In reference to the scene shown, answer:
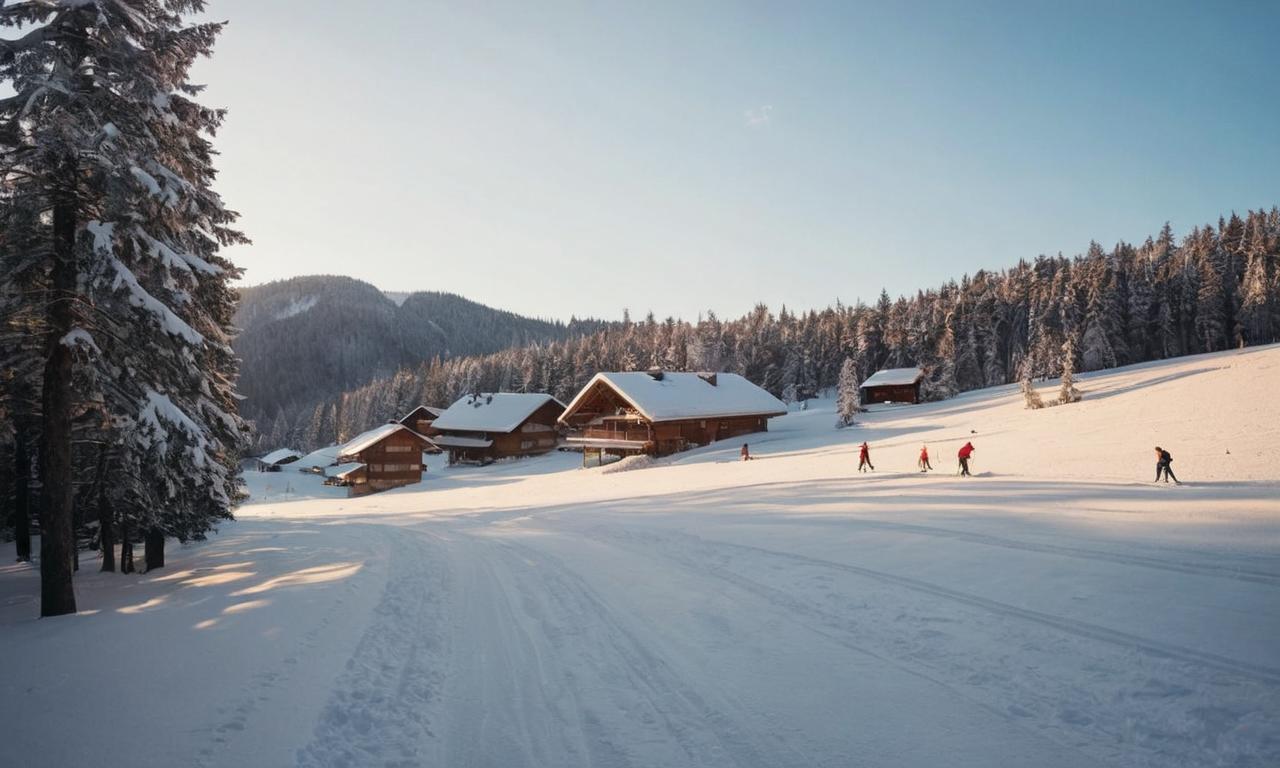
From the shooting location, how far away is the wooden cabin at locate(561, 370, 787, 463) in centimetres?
4388

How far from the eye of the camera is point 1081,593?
316 inches

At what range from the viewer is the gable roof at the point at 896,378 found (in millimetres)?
66938

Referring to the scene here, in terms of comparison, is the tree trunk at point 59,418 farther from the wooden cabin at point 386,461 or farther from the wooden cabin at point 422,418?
the wooden cabin at point 422,418

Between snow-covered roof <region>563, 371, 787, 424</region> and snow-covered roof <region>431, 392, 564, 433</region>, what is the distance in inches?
493

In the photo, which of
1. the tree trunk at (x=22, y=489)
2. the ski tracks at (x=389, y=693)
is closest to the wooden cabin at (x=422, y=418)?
the tree trunk at (x=22, y=489)

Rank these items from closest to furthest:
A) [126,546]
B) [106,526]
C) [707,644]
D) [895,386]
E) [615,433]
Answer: [707,644]
[106,526]
[126,546]
[615,433]
[895,386]

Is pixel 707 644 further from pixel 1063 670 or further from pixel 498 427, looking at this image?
pixel 498 427

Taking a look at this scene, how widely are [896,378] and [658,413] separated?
39.1 metres

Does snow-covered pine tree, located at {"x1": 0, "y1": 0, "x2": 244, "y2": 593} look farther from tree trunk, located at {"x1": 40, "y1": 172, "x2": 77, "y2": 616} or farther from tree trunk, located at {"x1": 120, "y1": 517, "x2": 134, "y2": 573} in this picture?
tree trunk, located at {"x1": 120, "y1": 517, "x2": 134, "y2": 573}

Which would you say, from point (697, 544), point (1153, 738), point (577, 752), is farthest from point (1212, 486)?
point (577, 752)

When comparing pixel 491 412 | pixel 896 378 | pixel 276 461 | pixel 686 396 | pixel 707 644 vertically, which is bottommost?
pixel 707 644

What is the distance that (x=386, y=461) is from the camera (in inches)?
1950

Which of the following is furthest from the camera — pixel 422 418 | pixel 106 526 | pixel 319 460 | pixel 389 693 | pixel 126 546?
pixel 422 418

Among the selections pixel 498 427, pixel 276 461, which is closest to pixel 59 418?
pixel 498 427
